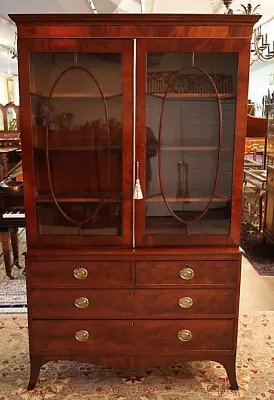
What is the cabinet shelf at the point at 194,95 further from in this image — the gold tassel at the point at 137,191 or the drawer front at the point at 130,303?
the drawer front at the point at 130,303

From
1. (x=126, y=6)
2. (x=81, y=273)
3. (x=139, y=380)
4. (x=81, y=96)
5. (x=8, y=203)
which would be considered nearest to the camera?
(x=81, y=96)

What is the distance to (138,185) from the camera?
1839mm

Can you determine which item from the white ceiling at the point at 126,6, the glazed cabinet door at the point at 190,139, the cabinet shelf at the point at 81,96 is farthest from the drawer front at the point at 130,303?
the white ceiling at the point at 126,6

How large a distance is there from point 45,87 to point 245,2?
4205 millimetres

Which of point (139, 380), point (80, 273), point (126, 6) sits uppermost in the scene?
point (126, 6)

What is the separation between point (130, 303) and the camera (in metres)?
1.96

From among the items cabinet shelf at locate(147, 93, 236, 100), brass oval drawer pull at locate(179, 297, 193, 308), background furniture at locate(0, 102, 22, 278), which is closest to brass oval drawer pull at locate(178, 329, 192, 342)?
brass oval drawer pull at locate(179, 297, 193, 308)

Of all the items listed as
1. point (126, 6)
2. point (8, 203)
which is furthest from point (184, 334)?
point (126, 6)

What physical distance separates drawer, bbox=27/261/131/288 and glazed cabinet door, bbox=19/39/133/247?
0.10 m

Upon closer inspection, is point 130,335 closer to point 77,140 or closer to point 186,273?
point 186,273

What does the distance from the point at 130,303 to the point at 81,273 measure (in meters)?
0.29

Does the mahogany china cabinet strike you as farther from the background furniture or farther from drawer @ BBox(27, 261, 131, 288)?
the background furniture

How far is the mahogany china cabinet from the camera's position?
5.74 ft

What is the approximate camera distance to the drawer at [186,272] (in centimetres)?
192
